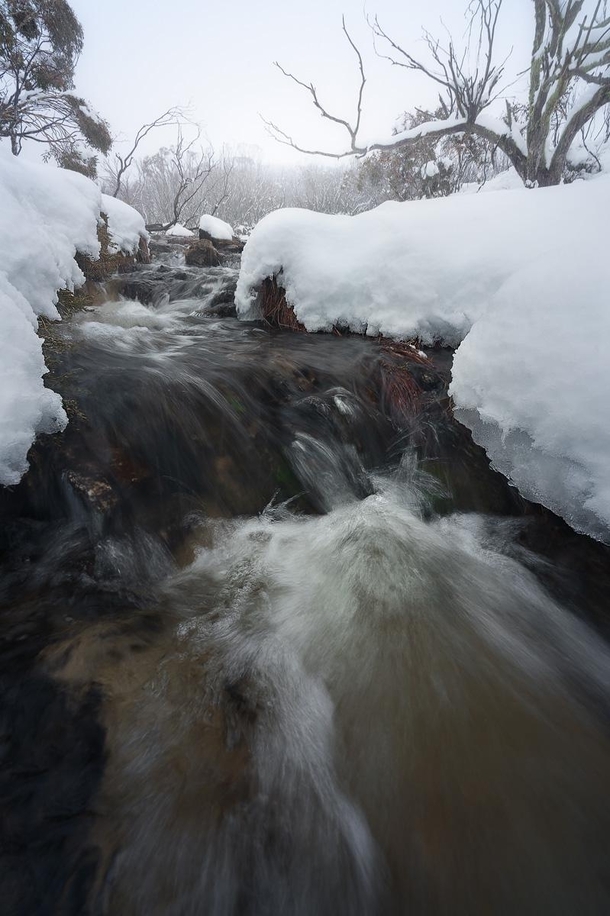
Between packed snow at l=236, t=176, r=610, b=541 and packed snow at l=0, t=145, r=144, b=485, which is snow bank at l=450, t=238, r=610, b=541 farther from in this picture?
packed snow at l=0, t=145, r=144, b=485

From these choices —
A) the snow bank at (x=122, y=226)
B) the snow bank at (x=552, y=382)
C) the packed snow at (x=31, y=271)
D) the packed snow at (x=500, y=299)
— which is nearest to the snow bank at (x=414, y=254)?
the packed snow at (x=500, y=299)

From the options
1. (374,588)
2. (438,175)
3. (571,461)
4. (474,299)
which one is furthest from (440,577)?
(438,175)

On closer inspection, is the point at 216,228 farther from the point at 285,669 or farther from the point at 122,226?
the point at 285,669

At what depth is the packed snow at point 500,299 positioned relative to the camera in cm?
176

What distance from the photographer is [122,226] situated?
666cm

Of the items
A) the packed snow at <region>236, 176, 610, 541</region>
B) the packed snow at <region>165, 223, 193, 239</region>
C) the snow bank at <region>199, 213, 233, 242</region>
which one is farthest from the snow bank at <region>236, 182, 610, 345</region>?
the packed snow at <region>165, 223, 193, 239</region>

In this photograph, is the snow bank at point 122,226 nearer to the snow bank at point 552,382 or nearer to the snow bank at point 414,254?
the snow bank at point 414,254

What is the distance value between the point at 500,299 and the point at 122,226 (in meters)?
6.78

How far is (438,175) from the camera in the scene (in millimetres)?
13203

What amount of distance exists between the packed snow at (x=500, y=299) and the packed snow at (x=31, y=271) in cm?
182

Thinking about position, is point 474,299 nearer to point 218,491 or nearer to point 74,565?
point 218,491

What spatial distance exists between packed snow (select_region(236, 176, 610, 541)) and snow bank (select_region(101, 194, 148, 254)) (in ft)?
10.3

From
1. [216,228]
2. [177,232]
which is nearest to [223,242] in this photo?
[216,228]

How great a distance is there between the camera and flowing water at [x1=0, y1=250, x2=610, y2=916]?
38.4 inches
